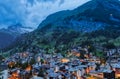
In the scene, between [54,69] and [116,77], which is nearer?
[116,77]

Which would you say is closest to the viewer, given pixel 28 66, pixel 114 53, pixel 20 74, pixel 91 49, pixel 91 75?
pixel 91 75

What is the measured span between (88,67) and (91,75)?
18.1 meters

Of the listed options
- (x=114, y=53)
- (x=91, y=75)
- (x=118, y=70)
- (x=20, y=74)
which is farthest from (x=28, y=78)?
(x=114, y=53)

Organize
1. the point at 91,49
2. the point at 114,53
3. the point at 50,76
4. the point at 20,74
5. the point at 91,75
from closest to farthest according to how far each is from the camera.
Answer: the point at 91,75
the point at 50,76
the point at 20,74
the point at 114,53
the point at 91,49

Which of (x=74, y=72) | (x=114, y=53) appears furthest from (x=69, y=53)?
(x=74, y=72)

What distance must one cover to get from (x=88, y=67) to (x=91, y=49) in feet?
201

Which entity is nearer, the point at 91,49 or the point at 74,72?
the point at 74,72

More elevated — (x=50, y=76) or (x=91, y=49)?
(x=91, y=49)

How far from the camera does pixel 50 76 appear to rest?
336ft

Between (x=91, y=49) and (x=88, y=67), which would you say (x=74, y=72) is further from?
(x=91, y=49)

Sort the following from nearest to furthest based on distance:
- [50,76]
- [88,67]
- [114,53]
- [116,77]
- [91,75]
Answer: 1. [116,77]
2. [91,75]
3. [50,76]
4. [88,67]
5. [114,53]

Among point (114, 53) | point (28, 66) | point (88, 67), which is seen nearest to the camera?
point (88, 67)

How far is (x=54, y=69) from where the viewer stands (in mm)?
118875

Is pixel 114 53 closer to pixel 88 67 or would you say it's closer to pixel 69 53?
pixel 69 53
